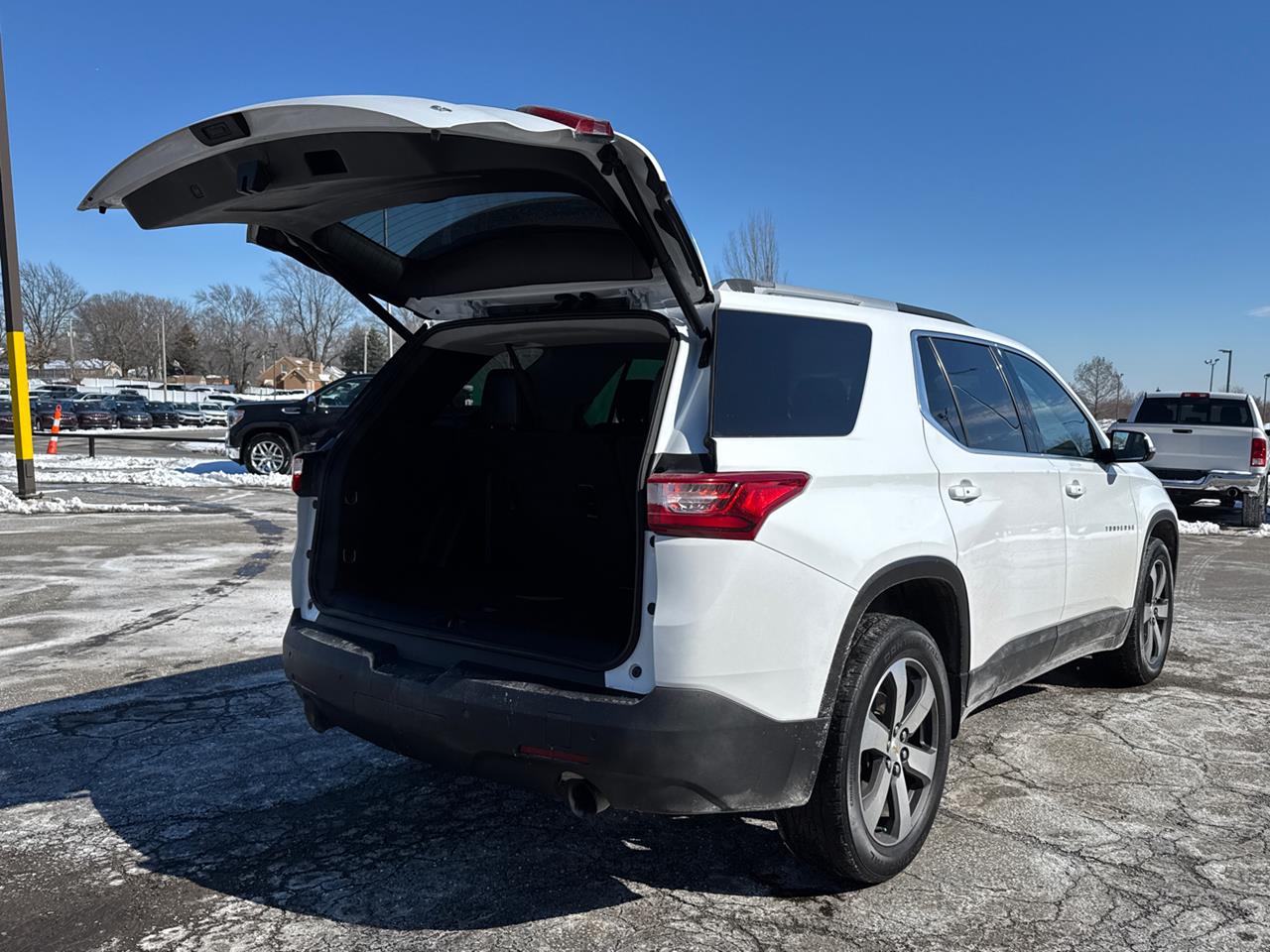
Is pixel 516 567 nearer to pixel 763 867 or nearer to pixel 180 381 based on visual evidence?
pixel 763 867

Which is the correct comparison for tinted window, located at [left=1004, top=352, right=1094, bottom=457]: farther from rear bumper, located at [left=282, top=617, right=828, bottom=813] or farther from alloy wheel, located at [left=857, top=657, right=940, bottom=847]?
rear bumper, located at [left=282, top=617, right=828, bottom=813]

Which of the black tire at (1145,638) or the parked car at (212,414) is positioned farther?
the parked car at (212,414)

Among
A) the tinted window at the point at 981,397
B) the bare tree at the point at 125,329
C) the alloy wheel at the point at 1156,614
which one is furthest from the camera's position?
the bare tree at the point at 125,329

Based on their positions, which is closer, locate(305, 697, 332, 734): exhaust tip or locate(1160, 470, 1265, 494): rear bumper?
locate(305, 697, 332, 734): exhaust tip

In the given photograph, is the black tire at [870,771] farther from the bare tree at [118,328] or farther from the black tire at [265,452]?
the bare tree at [118,328]

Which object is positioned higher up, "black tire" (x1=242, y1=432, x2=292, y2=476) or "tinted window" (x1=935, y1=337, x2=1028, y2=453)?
"tinted window" (x1=935, y1=337, x2=1028, y2=453)

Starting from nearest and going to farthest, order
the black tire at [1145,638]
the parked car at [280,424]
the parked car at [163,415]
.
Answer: the black tire at [1145,638], the parked car at [280,424], the parked car at [163,415]

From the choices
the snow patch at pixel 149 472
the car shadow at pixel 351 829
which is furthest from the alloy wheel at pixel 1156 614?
the snow patch at pixel 149 472

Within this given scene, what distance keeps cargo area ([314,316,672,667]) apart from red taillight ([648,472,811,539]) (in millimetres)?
786

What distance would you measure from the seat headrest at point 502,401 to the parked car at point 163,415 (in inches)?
1877

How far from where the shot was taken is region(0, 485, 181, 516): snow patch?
12.7 meters

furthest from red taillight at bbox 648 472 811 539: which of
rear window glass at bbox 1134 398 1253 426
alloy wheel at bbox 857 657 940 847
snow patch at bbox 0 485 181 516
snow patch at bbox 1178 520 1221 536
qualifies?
rear window glass at bbox 1134 398 1253 426

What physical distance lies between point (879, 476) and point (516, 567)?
176 centimetres

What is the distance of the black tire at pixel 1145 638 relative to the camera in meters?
5.22
